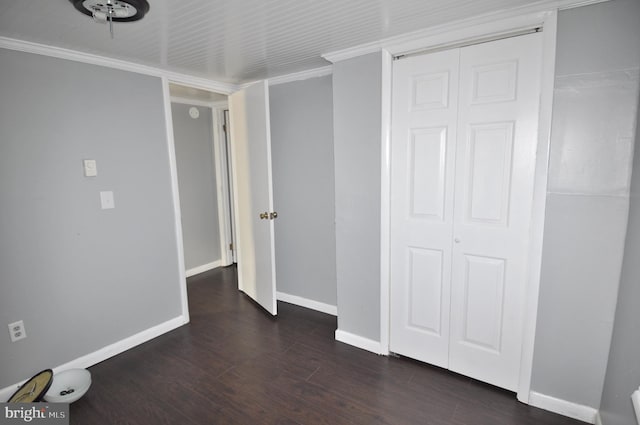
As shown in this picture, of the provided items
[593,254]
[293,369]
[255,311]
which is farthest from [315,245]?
[593,254]

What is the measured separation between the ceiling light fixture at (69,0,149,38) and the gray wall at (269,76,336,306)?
154 centimetres

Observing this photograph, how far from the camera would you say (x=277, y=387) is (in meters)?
2.09

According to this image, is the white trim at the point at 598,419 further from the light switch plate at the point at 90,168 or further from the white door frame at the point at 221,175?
the white door frame at the point at 221,175

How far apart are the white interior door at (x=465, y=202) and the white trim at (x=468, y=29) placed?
73mm

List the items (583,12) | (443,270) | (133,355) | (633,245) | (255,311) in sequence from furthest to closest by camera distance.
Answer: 1. (255,311)
2. (133,355)
3. (443,270)
4. (583,12)
5. (633,245)

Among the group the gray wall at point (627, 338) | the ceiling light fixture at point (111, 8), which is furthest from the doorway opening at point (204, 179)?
the gray wall at point (627, 338)

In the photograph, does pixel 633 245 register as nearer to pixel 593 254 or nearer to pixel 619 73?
pixel 593 254

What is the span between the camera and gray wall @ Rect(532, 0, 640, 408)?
5.07ft

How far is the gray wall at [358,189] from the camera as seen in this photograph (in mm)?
2250

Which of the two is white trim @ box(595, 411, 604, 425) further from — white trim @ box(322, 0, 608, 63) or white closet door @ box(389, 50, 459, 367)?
white trim @ box(322, 0, 608, 63)

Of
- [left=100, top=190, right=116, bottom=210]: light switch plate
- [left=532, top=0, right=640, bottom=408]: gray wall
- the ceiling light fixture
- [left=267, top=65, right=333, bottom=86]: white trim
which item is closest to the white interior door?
[left=532, top=0, right=640, bottom=408]: gray wall

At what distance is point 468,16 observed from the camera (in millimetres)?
1788

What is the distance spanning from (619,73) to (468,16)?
0.77 metres

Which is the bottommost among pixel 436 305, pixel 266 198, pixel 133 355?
pixel 133 355
